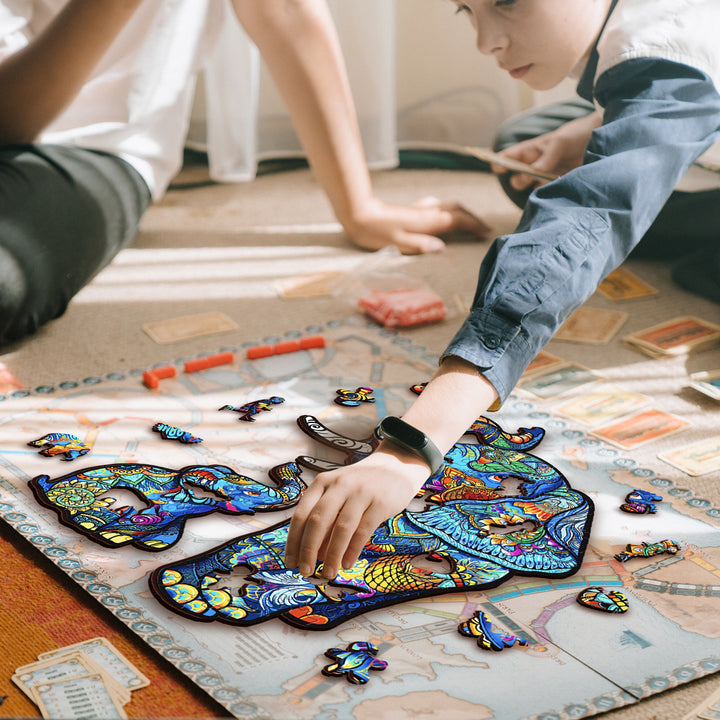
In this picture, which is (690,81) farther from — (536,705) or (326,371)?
(536,705)

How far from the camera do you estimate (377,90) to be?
2488mm

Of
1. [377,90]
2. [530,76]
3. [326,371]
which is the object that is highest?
[530,76]

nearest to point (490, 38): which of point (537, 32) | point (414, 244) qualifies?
point (537, 32)

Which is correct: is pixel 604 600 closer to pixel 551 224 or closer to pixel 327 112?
pixel 551 224

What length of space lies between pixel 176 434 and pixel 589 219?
60cm

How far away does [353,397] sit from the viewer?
1328mm

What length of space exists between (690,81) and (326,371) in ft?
2.14

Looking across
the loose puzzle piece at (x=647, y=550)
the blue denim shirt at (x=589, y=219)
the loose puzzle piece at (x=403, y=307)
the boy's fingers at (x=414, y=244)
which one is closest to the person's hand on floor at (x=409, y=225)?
the boy's fingers at (x=414, y=244)

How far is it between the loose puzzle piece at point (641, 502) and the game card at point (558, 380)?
29 cm

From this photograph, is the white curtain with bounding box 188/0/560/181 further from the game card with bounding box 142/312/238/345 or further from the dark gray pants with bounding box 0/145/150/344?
the game card with bounding box 142/312/238/345

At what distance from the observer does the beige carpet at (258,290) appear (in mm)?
1432

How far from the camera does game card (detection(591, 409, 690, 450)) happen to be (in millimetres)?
1239

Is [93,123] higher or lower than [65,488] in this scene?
higher

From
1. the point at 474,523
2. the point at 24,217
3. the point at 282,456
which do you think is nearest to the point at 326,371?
the point at 282,456
